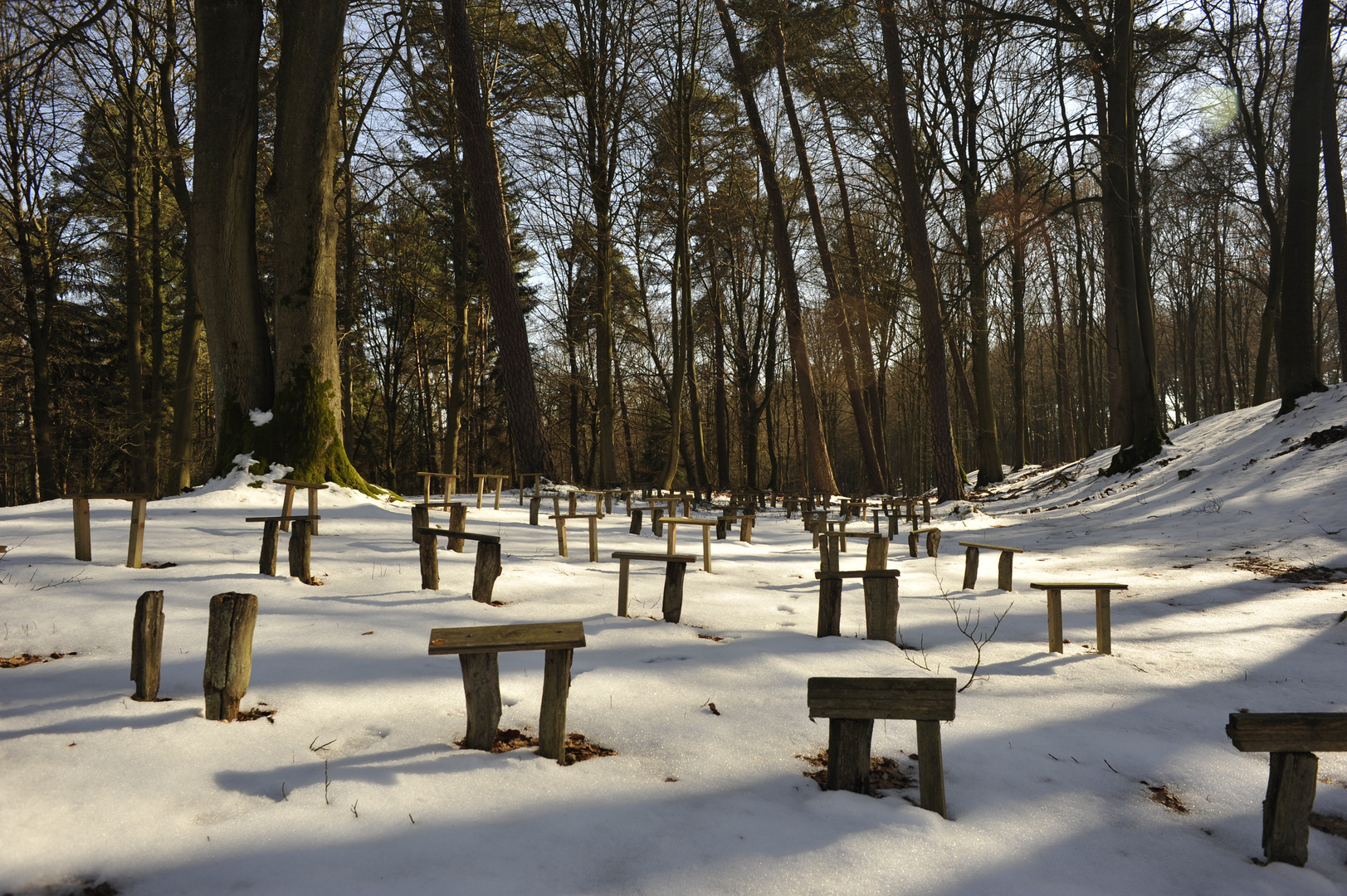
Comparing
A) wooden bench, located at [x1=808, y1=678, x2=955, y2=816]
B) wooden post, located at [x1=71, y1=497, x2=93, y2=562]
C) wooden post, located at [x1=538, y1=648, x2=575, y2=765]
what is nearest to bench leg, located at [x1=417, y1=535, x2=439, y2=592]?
wooden post, located at [x1=71, y1=497, x2=93, y2=562]

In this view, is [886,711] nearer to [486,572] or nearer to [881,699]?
[881,699]

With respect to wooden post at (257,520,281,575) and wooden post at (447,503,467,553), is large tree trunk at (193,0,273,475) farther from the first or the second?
wooden post at (257,520,281,575)

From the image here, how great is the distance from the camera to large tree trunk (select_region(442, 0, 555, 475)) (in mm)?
11297

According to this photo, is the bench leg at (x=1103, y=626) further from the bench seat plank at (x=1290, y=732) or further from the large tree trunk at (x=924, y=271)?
the large tree trunk at (x=924, y=271)

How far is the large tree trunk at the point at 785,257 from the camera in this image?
17281 millimetres

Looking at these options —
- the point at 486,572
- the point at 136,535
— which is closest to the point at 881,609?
the point at 486,572

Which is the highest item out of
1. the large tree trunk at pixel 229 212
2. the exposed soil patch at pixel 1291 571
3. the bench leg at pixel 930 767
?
the large tree trunk at pixel 229 212

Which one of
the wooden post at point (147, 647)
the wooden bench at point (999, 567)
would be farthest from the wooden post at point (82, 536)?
the wooden bench at point (999, 567)

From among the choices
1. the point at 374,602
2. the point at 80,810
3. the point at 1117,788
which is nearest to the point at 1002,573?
the point at 1117,788

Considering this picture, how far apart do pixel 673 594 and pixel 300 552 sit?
2855mm

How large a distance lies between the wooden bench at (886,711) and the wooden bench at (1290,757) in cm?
95

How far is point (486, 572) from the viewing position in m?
4.96

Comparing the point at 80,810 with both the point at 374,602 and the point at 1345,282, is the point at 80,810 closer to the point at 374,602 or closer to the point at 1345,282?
the point at 374,602

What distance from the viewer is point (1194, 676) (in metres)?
4.20
